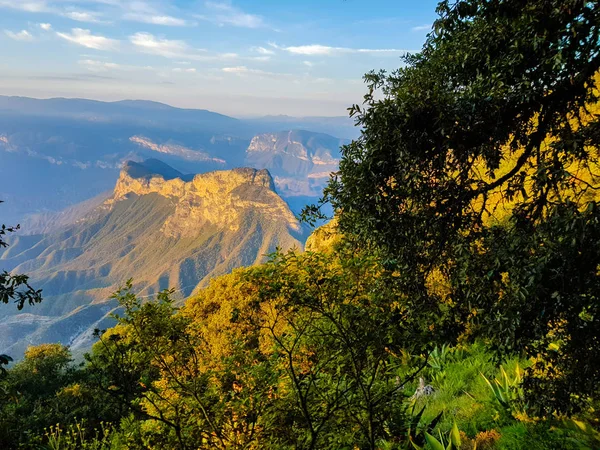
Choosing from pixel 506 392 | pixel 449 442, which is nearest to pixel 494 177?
pixel 449 442

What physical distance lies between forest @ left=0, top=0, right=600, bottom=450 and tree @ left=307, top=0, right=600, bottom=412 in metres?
0.02

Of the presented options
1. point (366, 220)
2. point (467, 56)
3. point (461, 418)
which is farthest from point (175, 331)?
point (461, 418)

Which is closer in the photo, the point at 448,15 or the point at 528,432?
the point at 448,15

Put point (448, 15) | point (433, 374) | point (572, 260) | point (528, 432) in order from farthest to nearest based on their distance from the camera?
1. point (433, 374)
2. point (528, 432)
3. point (448, 15)
4. point (572, 260)

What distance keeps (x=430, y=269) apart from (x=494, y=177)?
5.10 ft

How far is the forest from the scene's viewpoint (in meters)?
4.06

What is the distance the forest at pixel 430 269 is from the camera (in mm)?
4059

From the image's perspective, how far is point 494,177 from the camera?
4684 mm

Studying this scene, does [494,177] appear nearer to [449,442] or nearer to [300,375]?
[300,375]

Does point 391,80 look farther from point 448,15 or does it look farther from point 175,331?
point 175,331

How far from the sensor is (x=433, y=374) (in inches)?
465

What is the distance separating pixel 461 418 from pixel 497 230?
4.65 m

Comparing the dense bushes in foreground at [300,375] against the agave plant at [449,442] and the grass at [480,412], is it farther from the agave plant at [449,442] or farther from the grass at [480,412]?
the agave plant at [449,442]

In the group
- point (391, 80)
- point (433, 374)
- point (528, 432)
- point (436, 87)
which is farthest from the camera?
point (433, 374)
